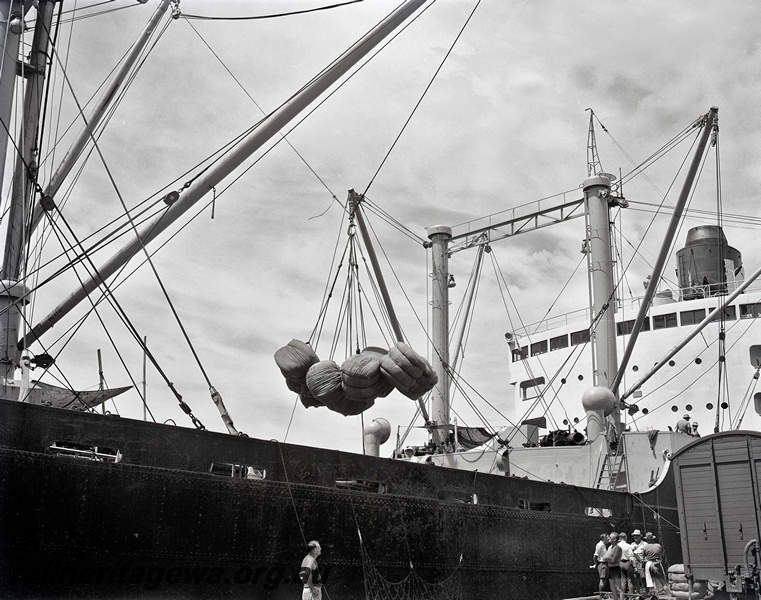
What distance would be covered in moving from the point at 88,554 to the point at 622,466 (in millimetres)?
13908

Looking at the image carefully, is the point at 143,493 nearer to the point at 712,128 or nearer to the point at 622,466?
the point at 622,466

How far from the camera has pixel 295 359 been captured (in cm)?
1042

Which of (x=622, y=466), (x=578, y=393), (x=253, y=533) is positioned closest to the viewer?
(x=253, y=533)

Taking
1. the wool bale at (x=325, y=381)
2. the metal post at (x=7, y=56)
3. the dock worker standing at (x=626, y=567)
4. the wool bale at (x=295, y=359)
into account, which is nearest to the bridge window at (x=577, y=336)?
the dock worker standing at (x=626, y=567)

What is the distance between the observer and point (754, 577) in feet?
39.5

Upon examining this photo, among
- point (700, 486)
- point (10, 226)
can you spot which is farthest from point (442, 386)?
point (10, 226)

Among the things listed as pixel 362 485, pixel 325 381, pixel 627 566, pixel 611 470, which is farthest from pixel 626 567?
pixel 325 381

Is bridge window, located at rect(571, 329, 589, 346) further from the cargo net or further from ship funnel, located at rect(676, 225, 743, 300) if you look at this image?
the cargo net

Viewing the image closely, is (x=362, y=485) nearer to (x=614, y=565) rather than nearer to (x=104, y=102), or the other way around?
(x=614, y=565)

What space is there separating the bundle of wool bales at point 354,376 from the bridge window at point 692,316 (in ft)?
60.4

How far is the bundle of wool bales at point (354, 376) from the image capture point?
32.2 ft

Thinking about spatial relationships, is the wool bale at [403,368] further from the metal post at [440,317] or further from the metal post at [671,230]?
the metal post at [440,317]

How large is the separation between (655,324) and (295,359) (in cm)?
1926

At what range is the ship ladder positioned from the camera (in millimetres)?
17844
